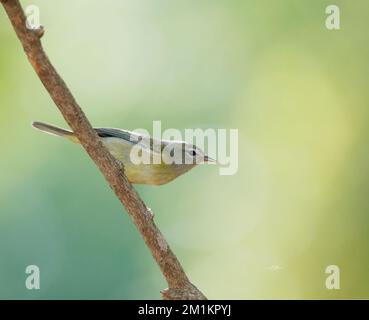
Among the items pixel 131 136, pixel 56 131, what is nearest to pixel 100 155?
pixel 56 131

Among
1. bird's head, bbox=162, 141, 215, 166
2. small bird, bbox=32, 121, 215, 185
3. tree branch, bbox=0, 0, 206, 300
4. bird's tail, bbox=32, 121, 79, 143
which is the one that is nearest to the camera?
tree branch, bbox=0, 0, 206, 300

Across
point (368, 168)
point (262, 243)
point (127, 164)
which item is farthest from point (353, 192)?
point (127, 164)

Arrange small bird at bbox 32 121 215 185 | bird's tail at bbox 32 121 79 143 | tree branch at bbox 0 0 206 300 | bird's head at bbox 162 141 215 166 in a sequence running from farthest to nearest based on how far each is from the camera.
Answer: bird's head at bbox 162 141 215 166 < small bird at bbox 32 121 215 185 < bird's tail at bbox 32 121 79 143 < tree branch at bbox 0 0 206 300

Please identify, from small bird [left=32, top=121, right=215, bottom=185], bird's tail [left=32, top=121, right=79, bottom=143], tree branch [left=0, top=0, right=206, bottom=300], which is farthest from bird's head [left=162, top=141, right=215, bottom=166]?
tree branch [left=0, top=0, right=206, bottom=300]

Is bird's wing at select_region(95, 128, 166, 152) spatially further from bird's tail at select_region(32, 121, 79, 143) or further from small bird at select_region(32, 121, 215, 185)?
bird's tail at select_region(32, 121, 79, 143)

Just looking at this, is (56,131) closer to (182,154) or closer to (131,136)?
(131,136)

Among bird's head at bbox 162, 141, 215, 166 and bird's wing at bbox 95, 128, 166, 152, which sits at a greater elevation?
bird's wing at bbox 95, 128, 166, 152

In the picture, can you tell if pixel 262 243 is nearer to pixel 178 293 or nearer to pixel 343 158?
pixel 343 158

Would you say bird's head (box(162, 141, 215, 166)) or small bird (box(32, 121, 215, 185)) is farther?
bird's head (box(162, 141, 215, 166))

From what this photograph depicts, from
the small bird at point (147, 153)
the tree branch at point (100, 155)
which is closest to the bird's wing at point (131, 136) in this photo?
the small bird at point (147, 153)
